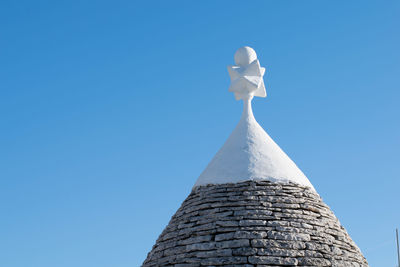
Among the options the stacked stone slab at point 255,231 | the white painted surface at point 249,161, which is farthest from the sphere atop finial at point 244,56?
the stacked stone slab at point 255,231

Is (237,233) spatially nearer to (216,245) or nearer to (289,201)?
(216,245)

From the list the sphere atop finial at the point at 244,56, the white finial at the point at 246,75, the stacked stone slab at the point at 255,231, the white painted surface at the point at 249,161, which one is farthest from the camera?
the sphere atop finial at the point at 244,56

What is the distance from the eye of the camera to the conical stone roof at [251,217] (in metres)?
8.23

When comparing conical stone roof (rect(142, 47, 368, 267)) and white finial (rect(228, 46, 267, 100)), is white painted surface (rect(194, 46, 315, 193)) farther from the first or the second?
white finial (rect(228, 46, 267, 100))

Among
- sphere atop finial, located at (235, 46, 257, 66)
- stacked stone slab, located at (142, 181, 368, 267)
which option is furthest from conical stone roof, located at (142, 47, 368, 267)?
sphere atop finial, located at (235, 46, 257, 66)

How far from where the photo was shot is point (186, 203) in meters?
9.85

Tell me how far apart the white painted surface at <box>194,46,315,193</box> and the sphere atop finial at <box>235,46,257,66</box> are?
2.03 feet

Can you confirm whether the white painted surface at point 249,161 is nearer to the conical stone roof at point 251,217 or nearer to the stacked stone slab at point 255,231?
the conical stone roof at point 251,217

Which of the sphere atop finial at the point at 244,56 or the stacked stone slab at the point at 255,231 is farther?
the sphere atop finial at the point at 244,56

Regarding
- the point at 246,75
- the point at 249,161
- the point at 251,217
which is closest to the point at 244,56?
the point at 246,75

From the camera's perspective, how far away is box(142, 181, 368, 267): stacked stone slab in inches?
322

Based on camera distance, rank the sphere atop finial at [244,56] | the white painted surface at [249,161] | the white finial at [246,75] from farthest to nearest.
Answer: the sphere atop finial at [244,56], the white finial at [246,75], the white painted surface at [249,161]

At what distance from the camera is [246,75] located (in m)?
10.7

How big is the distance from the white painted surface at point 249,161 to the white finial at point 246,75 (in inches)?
5.3
